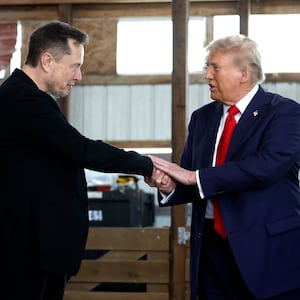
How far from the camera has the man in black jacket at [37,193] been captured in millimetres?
2898

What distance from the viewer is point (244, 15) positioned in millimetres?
6816

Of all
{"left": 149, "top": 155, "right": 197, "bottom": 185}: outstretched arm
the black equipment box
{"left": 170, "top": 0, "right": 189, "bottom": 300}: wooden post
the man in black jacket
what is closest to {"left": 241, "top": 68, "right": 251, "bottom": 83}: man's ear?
{"left": 149, "top": 155, "right": 197, "bottom": 185}: outstretched arm

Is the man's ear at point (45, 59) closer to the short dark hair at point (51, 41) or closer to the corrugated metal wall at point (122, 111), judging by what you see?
the short dark hair at point (51, 41)

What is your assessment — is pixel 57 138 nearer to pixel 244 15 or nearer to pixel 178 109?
pixel 178 109

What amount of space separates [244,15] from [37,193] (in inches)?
171

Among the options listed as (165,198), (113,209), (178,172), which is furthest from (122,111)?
(178,172)

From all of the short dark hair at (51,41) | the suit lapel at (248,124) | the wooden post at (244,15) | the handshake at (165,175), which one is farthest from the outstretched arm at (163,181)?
the wooden post at (244,15)

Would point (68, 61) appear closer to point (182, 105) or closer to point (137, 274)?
point (182, 105)

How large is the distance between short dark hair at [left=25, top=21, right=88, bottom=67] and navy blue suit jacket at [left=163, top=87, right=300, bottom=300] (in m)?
0.75

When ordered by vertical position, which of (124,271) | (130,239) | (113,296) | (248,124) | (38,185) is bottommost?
(113,296)

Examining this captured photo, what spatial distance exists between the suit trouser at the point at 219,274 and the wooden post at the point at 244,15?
3.95m

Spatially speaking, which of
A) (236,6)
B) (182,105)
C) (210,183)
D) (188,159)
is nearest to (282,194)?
(210,183)

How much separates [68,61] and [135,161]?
0.50 m

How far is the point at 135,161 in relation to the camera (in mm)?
3197
